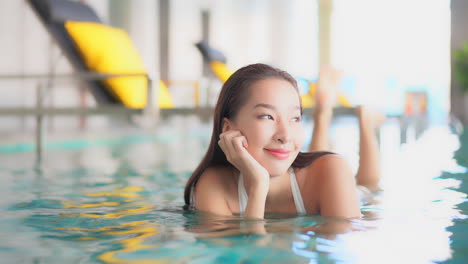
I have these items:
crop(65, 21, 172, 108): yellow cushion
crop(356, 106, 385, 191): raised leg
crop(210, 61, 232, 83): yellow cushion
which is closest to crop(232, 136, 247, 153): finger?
crop(356, 106, 385, 191): raised leg

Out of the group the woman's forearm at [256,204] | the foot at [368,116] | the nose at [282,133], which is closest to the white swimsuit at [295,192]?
the woman's forearm at [256,204]

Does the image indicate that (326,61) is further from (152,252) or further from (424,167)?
(152,252)

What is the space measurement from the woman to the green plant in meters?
10.5

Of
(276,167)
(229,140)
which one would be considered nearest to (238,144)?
(229,140)

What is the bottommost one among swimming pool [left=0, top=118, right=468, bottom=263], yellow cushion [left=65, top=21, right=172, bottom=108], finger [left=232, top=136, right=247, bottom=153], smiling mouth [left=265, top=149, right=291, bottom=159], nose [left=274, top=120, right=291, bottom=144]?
swimming pool [left=0, top=118, right=468, bottom=263]

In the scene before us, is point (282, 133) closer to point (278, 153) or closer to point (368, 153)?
point (278, 153)

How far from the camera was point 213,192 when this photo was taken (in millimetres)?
1743

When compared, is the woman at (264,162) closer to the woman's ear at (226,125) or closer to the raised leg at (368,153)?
the woman's ear at (226,125)

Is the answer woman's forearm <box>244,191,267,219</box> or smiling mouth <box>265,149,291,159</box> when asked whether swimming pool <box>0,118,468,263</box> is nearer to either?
woman's forearm <box>244,191,267,219</box>

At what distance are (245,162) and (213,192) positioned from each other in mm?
220

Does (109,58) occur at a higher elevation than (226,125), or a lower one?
higher

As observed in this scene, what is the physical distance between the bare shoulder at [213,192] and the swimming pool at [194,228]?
1.4 inches

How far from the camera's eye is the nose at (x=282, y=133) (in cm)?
158

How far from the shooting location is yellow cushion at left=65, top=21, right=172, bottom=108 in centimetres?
494
